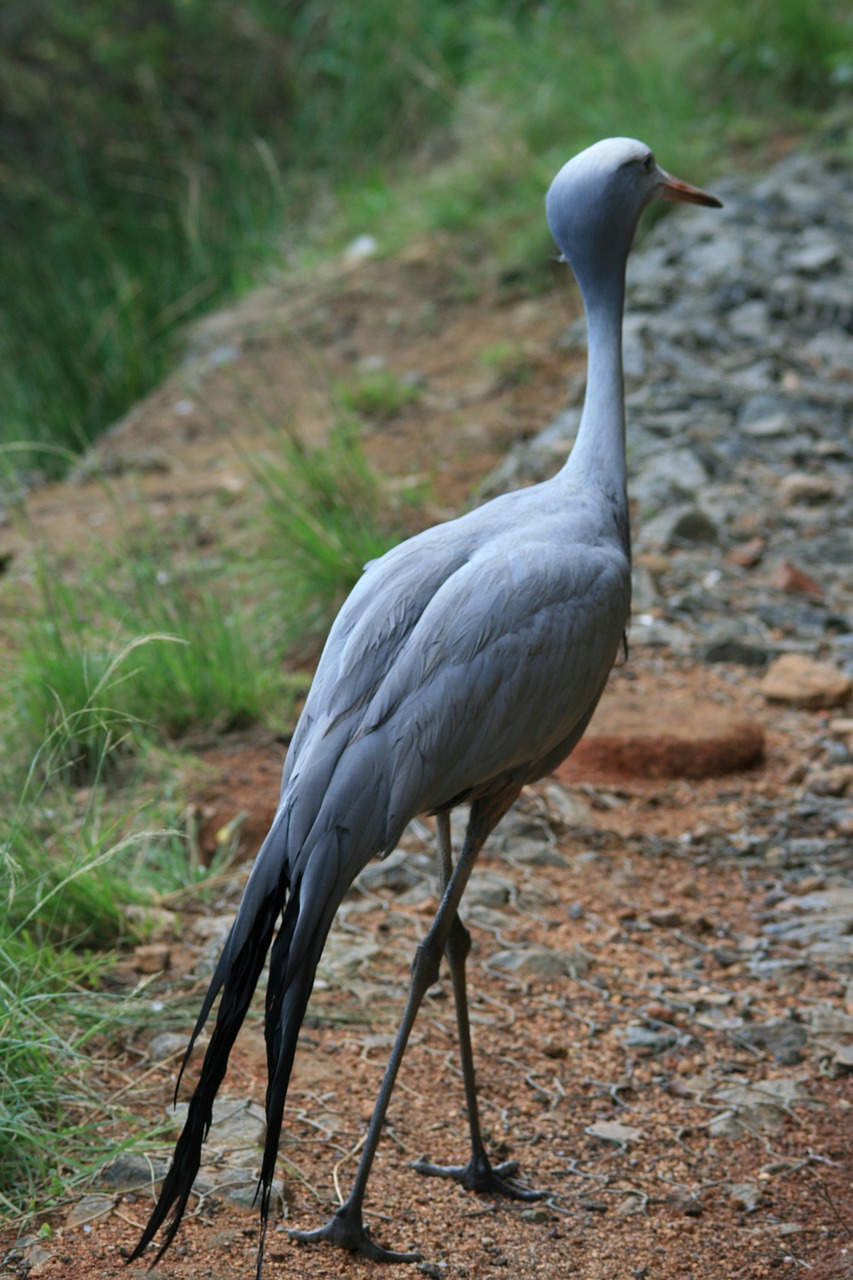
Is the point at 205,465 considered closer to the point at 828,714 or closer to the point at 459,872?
the point at 828,714

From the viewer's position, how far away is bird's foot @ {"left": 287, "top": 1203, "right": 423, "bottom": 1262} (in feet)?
8.96

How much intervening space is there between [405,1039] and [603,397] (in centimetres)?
149

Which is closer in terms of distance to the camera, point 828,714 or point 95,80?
point 828,714

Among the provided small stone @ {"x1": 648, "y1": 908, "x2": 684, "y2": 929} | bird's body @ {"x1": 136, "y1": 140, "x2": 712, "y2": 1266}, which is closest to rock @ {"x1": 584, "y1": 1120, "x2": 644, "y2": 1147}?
bird's body @ {"x1": 136, "y1": 140, "x2": 712, "y2": 1266}

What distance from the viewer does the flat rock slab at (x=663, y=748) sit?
15.4ft

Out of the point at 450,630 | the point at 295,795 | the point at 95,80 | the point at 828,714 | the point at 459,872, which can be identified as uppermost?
the point at 95,80

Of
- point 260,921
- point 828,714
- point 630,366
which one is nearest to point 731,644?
point 828,714

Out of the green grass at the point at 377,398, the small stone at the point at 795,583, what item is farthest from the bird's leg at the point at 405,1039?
the green grass at the point at 377,398

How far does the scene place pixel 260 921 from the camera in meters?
2.65

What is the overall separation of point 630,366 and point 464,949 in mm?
4593

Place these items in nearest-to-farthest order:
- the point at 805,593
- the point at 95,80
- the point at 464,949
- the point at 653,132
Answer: the point at 464,949 → the point at 805,593 → the point at 653,132 → the point at 95,80

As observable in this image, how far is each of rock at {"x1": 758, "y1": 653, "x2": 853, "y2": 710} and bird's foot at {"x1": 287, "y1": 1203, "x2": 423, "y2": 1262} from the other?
9.30 ft

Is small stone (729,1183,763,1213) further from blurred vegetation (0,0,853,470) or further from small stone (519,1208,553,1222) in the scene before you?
blurred vegetation (0,0,853,470)

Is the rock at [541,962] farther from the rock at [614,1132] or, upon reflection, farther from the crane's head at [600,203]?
the crane's head at [600,203]
